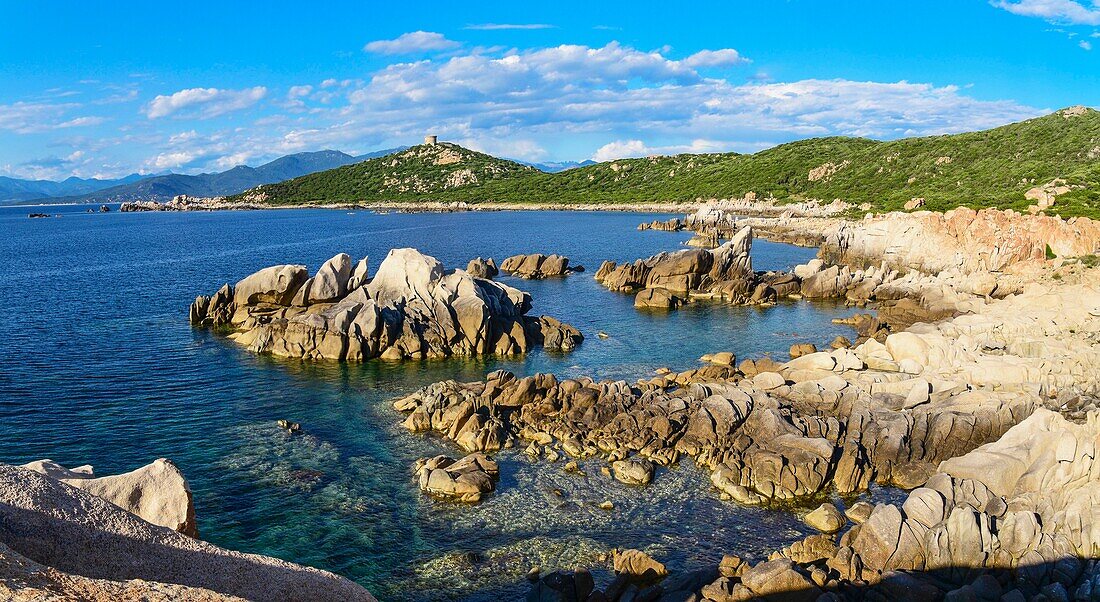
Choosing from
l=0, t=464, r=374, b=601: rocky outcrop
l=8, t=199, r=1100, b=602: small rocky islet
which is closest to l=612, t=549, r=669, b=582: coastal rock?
l=8, t=199, r=1100, b=602: small rocky islet

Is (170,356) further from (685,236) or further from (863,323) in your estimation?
(685,236)

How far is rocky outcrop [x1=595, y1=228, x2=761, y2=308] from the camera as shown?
68.8 meters

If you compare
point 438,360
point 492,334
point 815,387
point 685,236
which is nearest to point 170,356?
point 438,360

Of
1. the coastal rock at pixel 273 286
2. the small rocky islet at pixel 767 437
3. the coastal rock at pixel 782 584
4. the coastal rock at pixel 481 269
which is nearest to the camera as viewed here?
the small rocky islet at pixel 767 437

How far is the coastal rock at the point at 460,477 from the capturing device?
2689 centimetres

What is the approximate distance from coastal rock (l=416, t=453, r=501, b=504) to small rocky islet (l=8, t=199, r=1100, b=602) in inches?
3.6

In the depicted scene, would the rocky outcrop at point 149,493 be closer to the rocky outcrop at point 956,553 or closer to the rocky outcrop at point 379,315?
the rocky outcrop at point 956,553

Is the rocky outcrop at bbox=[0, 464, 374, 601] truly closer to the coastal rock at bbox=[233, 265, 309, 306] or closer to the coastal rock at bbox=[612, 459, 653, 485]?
the coastal rock at bbox=[612, 459, 653, 485]

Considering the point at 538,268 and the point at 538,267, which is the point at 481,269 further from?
the point at 538,267

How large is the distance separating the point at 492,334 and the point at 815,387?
23028mm

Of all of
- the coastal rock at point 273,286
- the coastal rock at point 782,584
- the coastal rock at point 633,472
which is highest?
the coastal rock at point 273,286

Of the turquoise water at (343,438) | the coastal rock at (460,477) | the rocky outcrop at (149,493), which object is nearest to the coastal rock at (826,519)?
the turquoise water at (343,438)

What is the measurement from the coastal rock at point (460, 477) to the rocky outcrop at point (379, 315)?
18.9 m

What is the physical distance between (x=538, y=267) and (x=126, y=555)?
8089 centimetres
